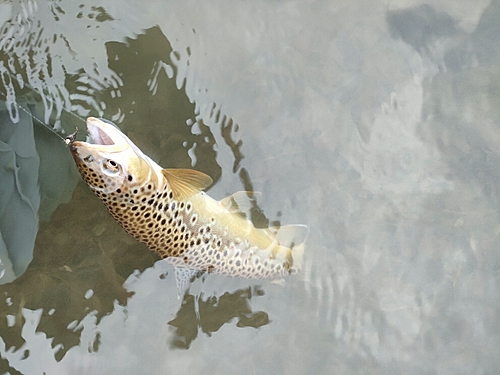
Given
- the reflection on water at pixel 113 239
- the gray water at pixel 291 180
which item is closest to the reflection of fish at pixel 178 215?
the gray water at pixel 291 180

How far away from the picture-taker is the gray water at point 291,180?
10.7 ft

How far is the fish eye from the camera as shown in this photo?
2.48 meters

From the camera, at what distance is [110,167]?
8.19ft

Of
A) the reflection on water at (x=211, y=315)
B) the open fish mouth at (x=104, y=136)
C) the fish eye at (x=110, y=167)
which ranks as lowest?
the reflection on water at (x=211, y=315)

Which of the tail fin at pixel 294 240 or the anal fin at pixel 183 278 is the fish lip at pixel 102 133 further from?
the tail fin at pixel 294 240

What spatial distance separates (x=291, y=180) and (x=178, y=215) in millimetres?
1031

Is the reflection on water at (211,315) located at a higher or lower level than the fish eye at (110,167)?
lower

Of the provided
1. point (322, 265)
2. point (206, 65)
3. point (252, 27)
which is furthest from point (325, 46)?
point (322, 265)

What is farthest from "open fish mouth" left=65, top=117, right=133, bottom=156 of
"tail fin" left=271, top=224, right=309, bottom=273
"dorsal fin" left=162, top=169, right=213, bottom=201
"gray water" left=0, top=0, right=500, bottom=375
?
"tail fin" left=271, top=224, right=309, bottom=273

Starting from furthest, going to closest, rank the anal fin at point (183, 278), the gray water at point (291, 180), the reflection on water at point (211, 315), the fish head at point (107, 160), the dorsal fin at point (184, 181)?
the reflection on water at point (211, 315) → the gray water at point (291, 180) → the anal fin at point (183, 278) → the dorsal fin at point (184, 181) → the fish head at point (107, 160)

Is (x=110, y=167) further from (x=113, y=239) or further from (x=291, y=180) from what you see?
(x=291, y=180)

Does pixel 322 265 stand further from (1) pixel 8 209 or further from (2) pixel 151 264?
(1) pixel 8 209

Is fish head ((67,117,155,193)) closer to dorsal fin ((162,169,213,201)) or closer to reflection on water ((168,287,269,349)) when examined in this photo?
dorsal fin ((162,169,213,201))

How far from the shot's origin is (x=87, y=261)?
3.32 m
